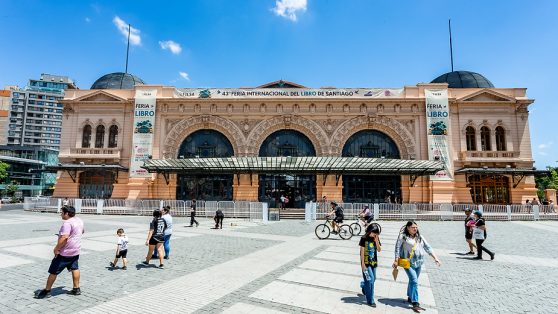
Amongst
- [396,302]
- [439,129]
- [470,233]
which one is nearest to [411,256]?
[396,302]

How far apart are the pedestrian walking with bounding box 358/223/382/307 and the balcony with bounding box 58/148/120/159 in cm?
3155

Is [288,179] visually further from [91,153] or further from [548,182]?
[548,182]

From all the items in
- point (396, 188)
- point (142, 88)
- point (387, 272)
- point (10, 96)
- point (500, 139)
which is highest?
point (10, 96)

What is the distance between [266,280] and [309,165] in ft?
65.3

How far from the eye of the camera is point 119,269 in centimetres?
870

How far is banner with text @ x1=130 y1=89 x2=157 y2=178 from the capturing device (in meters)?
31.1

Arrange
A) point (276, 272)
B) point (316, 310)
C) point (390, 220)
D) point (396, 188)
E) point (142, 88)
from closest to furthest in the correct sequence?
point (316, 310), point (276, 272), point (390, 220), point (396, 188), point (142, 88)

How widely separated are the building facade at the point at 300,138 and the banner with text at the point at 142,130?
0.11 metres

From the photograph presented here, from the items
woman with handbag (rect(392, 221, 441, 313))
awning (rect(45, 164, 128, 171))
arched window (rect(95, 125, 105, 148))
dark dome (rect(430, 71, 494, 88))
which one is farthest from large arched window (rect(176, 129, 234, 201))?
dark dome (rect(430, 71, 494, 88))

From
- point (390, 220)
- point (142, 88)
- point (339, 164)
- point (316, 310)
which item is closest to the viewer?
point (316, 310)

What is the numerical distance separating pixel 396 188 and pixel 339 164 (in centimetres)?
782

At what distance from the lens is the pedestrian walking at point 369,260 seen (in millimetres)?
6152

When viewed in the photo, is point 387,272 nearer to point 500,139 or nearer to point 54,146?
point 500,139

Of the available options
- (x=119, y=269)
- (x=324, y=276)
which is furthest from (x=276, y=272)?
(x=119, y=269)
